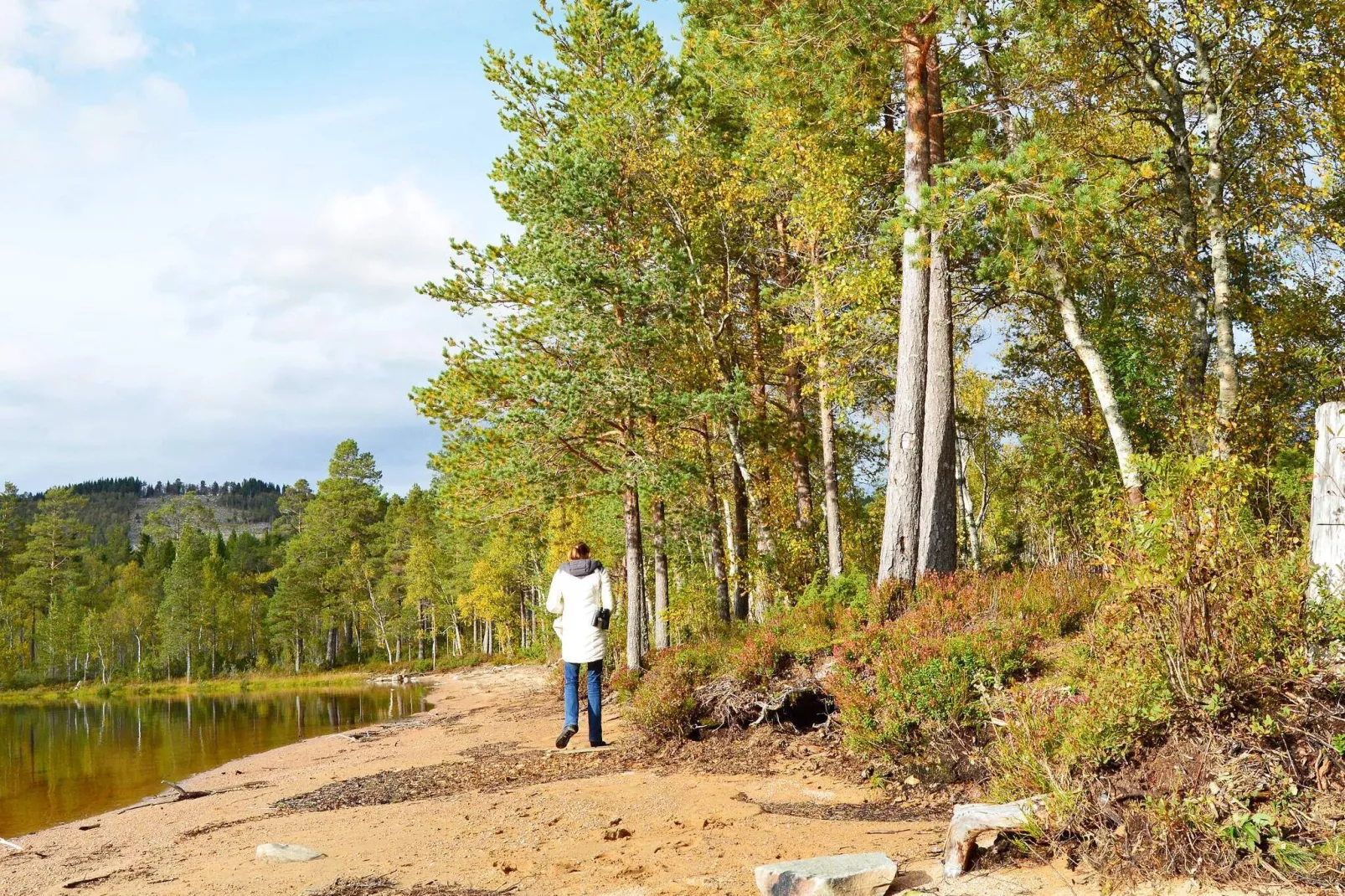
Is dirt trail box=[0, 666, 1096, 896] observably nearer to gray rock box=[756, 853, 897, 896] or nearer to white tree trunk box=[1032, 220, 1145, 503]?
gray rock box=[756, 853, 897, 896]

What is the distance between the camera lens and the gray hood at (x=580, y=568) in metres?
9.48

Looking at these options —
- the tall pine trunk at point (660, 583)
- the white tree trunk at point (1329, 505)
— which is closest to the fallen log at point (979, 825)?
the white tree trunk at point (1329, 505)

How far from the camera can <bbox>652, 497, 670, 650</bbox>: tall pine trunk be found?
18.6 meters

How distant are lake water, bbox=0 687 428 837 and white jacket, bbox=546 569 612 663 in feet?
28.2

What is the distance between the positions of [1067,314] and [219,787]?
1497cm

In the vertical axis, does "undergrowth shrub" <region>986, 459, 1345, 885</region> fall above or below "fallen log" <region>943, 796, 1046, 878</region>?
above

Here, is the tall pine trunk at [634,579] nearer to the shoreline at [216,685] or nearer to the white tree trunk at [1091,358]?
the white tree trunk at [1091,358]

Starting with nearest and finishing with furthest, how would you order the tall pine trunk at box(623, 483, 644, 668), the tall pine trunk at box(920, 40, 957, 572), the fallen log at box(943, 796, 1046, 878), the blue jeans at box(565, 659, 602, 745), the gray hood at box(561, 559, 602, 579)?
the fallen log at box(943, 796, 1046, 878)
the blue jeans at box(565, 659, 602, 745)
the gray hood at box(561, 559, 602, 579)
the tall pine trunk at box(920, 40, 957, 572)
the tall pine trunk at box(623, 483, 644, 668)

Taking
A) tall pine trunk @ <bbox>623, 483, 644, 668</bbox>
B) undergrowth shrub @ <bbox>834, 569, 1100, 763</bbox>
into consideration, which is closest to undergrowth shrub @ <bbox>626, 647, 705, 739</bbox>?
undergrowth shrub @ <bbox>834, 569, 1100, 763</bbox>

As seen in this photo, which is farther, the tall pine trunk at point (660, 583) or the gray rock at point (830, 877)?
the tall pine trunk at point (660, 583)

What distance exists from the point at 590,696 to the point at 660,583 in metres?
9.31

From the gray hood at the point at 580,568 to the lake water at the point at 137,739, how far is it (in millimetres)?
8847

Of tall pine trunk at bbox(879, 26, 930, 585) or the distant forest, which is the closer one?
tall pine trunk at bbox(879, 26, 930, 585)

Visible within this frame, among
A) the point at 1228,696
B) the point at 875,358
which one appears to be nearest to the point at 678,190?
the point at 875,358
